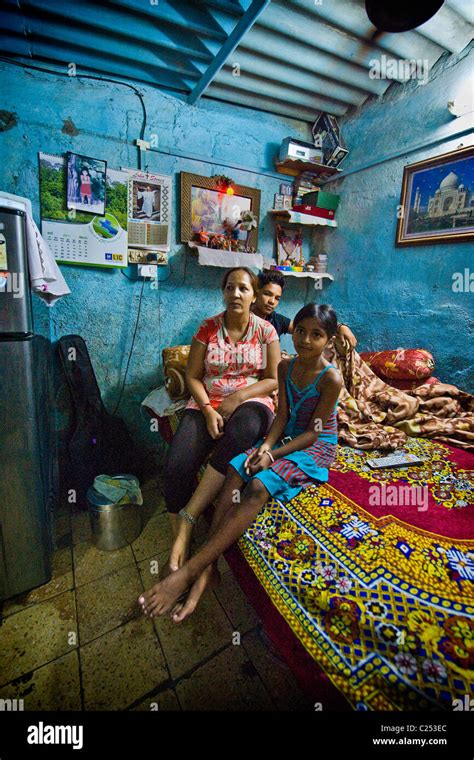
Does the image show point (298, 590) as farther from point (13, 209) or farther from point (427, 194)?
point (427, 194)

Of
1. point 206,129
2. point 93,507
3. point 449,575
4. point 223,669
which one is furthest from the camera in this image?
point 206,129

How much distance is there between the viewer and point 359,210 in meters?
2.97

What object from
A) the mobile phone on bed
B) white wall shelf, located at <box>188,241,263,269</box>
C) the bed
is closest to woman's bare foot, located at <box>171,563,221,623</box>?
the bed

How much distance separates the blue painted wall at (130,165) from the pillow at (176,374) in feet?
1.74

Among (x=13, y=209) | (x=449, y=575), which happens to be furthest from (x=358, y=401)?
(x=13, y=209)

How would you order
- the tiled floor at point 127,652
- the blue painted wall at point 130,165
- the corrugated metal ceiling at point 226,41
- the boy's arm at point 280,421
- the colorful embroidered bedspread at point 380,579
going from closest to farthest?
the colorful embroidered bedspread at point 380,579, the tiled floor at point 127,652, the boy's arm at point 280,421, the corrugated metal ceiling at point 226,41, the blue painted wall at point 130,165

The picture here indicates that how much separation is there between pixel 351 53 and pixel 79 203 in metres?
2.26

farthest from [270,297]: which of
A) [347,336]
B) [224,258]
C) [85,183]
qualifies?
[85,183]

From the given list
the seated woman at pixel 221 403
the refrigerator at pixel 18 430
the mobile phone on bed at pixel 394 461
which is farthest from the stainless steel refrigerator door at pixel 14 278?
the mobile phone on bed at pixel 394 461

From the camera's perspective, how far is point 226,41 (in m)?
1.89

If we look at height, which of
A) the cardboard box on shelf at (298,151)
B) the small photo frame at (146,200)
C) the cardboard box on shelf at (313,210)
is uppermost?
the cardboard box on shelf at (298,151)

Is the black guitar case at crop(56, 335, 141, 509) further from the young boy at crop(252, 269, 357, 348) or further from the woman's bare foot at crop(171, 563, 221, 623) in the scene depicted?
the young boy at crop(252, 269, 357, 348)

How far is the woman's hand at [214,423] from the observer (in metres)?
1.66

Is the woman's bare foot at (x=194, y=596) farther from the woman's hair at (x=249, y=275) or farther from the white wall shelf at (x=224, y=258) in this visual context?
the white wall shelf at (x=224, y=258)
